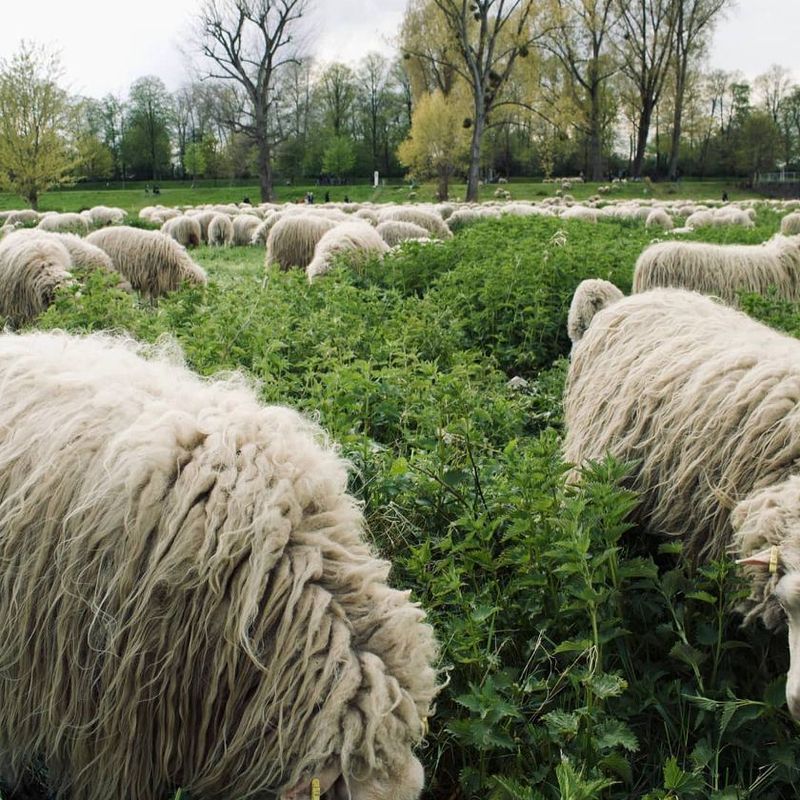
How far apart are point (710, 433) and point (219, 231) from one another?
20.4 meters

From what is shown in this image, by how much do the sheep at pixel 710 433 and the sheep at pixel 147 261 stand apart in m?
8.40

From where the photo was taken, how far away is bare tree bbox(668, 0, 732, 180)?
164ft

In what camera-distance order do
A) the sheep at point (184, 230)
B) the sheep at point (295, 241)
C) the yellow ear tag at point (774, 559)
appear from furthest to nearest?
1. the sheep at point (184, 230)
2. the sheep at point (295, 241)
3. the yellow ear tag at point (774, 559)

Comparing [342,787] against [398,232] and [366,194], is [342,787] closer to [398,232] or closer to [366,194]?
[398,232]

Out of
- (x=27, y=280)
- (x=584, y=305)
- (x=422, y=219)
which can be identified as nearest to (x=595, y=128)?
(x=422, y=219)

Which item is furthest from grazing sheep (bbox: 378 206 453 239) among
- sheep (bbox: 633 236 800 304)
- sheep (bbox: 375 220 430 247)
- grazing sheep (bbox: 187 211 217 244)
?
sheep (bbox: 633 236 800 304)

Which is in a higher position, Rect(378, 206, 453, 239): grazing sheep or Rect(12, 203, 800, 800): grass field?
Rect(378, 206, 453, 239): grazing sheep

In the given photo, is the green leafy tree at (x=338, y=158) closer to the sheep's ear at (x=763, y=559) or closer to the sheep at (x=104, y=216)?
the sheep at (x=104, y=216)

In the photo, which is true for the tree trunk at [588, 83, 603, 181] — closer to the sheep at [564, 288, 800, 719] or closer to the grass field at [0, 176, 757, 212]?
the grass field at [0, 176, 757, 212]

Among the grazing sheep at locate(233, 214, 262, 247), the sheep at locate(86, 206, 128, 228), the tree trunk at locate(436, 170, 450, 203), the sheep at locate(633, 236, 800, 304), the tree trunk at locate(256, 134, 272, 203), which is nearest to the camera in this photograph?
the sheep at locate(633, 236, 800, 304)

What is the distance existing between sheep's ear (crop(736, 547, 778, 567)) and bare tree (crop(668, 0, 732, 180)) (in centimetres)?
5627

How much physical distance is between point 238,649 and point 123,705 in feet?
0.98

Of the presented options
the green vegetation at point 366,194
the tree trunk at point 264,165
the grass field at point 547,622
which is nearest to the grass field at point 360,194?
the green vegetation at point 366,194

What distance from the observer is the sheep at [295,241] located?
13305 mm
